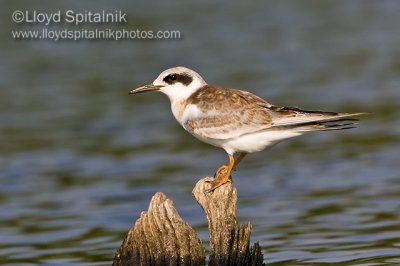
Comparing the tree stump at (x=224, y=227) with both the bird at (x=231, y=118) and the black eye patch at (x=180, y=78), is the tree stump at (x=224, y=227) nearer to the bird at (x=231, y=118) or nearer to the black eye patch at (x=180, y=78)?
the bird at (x=231, y=118)

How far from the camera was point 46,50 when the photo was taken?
28250 millimetres

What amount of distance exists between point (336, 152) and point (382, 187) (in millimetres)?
2833

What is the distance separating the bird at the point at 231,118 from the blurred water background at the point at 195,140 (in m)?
2.17

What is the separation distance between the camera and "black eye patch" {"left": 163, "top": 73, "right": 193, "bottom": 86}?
38.8 ft

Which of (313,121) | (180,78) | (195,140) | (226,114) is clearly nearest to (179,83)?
(180,78)

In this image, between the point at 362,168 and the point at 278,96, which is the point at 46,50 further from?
the point at 362,168

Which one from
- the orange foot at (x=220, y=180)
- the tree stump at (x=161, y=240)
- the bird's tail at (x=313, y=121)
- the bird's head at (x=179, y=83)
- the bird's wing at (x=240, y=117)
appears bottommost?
the tree stump at (x=161, y=240)

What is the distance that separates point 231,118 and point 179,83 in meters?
0.78

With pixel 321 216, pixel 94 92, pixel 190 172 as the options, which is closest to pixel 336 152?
pixel 190 172

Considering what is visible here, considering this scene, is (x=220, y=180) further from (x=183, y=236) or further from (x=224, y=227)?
(x=183, y=236)

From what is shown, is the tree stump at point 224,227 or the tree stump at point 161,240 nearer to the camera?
the tree stump at point 161,240

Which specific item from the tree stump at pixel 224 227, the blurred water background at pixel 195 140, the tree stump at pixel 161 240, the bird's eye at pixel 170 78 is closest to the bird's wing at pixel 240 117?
the bird's eye at pixel 170 78

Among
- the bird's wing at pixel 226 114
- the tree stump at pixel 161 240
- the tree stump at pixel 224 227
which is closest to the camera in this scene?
the tree stump at pixel 161 240

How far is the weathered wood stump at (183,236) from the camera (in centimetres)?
1039
